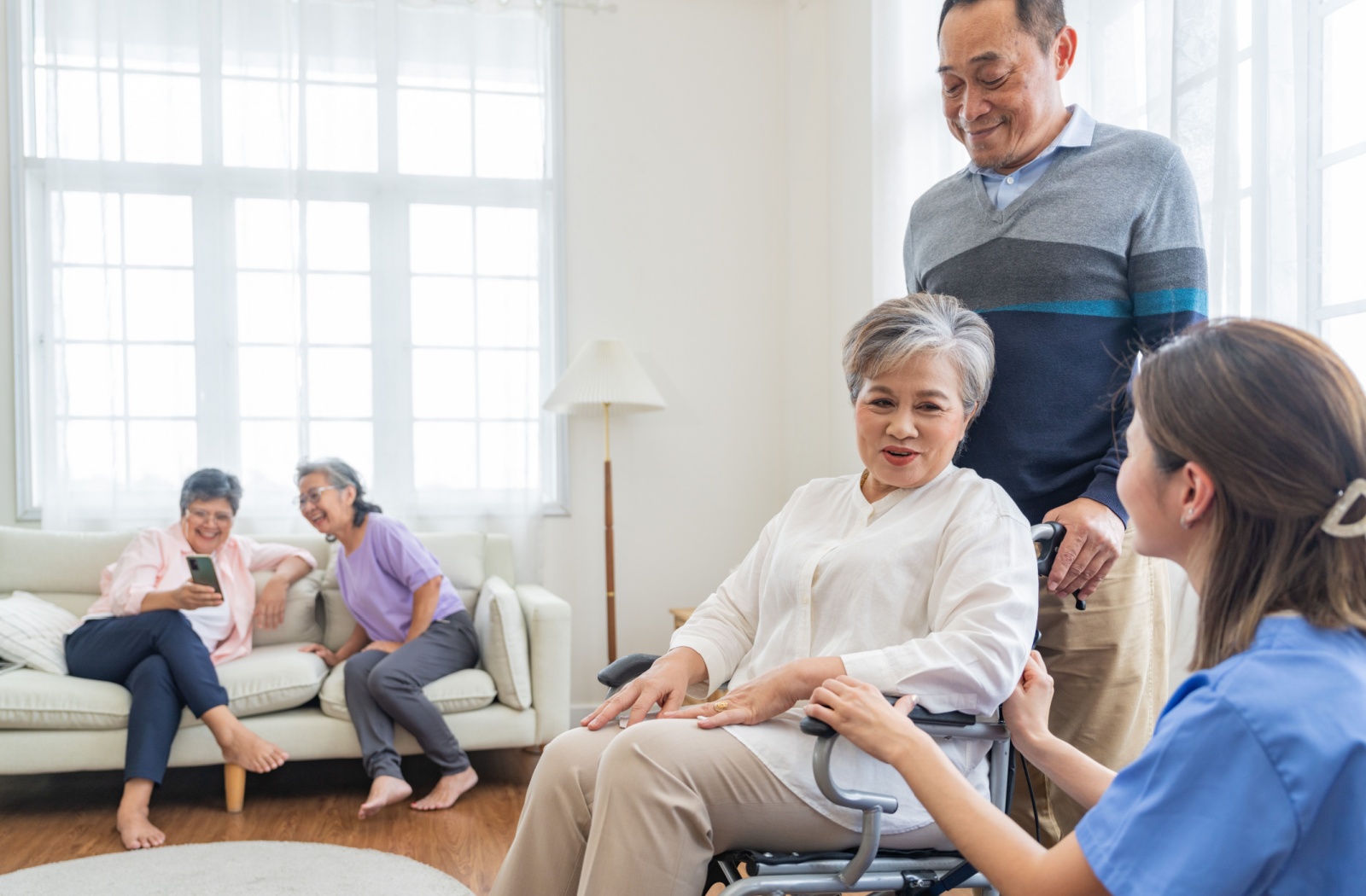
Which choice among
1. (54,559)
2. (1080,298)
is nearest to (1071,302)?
(1080,298)

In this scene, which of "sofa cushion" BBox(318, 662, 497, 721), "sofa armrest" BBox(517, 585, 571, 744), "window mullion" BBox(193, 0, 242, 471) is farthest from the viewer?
"window mullion" BBox(193, 0, 242, 471)

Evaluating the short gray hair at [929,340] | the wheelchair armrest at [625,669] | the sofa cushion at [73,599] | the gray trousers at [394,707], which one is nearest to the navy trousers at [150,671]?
the sofa cushion at [73,599]

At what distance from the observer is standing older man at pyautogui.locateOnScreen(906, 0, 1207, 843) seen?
150 centimetres

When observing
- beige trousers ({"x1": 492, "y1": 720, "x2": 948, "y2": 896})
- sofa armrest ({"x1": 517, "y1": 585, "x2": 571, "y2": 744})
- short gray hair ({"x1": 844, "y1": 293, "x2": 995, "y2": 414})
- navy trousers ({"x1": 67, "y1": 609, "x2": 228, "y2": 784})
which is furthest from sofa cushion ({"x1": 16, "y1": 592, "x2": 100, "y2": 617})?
short gray hair ({"x1": 844, "y1": 293, "x2": 995, "y2": 414})

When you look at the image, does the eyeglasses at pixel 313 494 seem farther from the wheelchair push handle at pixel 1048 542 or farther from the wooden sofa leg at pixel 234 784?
the wheelchair push handle at pixel 1048 542

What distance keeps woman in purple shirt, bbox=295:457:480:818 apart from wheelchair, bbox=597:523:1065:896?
188 cm

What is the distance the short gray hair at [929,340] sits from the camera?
1465 millimetres

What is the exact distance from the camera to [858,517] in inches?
61.3

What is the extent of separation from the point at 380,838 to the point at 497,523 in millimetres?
1489

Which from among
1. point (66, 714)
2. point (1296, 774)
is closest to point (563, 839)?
point (1296, 774)

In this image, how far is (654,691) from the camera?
1.48 metres

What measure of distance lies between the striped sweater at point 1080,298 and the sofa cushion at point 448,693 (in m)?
2.01

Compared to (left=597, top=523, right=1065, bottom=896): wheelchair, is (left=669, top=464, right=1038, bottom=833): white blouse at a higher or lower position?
higher

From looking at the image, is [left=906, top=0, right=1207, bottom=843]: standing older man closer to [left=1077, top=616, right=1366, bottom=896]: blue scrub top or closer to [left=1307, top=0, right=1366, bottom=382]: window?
[left=1307, top=0, right=1366, bottom=382]: window
